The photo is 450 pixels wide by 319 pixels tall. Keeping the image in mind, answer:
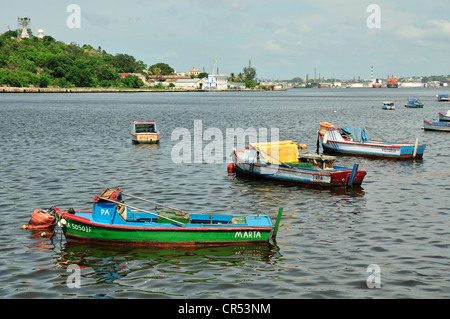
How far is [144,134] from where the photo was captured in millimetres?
53719

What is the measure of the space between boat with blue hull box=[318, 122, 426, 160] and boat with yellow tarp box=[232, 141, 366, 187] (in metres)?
11.8

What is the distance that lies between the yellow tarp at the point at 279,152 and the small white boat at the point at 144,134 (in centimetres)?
2207

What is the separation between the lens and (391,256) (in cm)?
1983

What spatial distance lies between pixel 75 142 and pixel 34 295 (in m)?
42.4

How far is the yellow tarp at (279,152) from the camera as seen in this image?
3406 cm

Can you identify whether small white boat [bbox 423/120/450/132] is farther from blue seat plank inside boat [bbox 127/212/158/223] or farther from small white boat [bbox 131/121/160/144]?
blue seat plank inside boat [bbox 127/212/158/223]

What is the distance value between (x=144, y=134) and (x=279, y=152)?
23453 mm

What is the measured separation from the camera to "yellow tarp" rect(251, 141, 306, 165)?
34.1m

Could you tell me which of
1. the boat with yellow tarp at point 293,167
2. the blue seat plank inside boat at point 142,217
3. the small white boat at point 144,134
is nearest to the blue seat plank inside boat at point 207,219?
the blue seat plank inside boat at point 142,217

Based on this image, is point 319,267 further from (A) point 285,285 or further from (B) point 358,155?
(B) point 358,155

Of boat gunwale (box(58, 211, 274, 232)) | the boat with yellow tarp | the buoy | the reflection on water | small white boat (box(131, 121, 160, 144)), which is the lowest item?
the reflection on water

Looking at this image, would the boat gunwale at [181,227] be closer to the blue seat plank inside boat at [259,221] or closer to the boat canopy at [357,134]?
the blue seat plank inside boat at [259,221]

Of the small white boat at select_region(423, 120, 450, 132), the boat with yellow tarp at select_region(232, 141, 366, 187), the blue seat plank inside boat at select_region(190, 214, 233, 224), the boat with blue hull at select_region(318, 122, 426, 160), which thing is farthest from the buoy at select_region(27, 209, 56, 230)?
the small white boat at select_region(423, 120, 450, 132)
